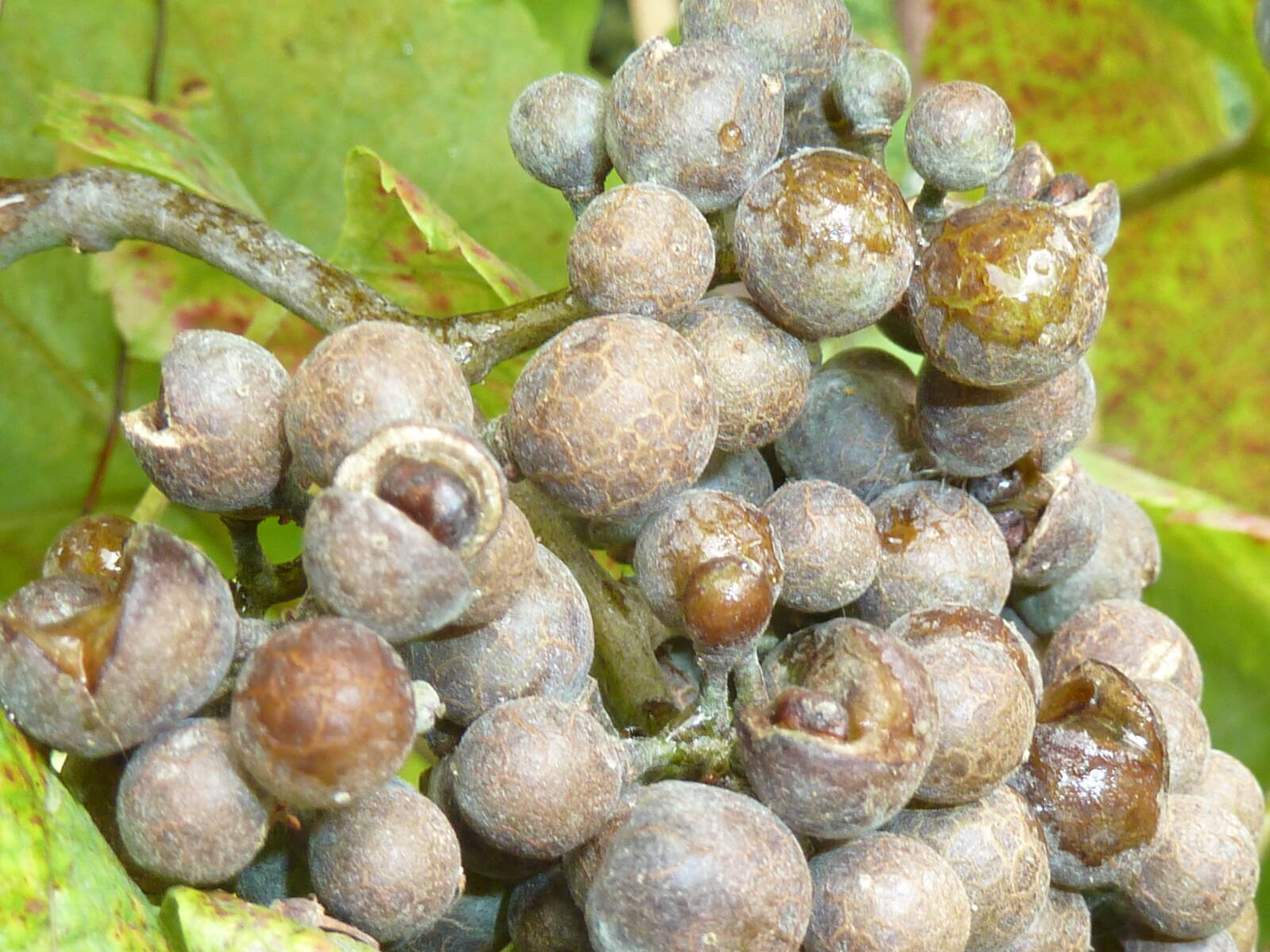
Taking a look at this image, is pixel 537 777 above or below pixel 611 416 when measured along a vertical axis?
below

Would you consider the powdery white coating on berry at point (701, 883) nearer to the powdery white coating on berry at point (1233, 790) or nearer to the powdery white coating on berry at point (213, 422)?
the powdery white coating on berry at point (213, 422)

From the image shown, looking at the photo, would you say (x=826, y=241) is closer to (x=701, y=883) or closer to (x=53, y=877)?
(x=701, y=883)

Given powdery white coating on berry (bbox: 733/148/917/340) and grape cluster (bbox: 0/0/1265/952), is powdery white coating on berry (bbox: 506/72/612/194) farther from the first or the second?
powdery white coating on berry (bbox: 733/148/917/340)

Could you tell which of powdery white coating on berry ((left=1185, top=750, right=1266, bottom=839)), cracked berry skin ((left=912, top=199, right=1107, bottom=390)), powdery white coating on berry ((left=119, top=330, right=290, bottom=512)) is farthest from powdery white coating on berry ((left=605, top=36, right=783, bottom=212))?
powdery white coating on berry ((left=1185, top=750, right=1266, bottom=839))

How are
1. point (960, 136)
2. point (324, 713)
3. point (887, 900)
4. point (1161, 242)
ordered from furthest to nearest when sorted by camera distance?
point (1161, 242), point (960, 136), point (887, 900), point (324, 713)

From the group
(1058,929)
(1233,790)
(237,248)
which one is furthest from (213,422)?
(1233,790)

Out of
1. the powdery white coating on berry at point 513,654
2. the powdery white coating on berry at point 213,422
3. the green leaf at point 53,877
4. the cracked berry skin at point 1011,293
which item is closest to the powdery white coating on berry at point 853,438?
the cracked berry skin at point 1011,293

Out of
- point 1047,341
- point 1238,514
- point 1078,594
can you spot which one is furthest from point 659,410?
point 1238,514
